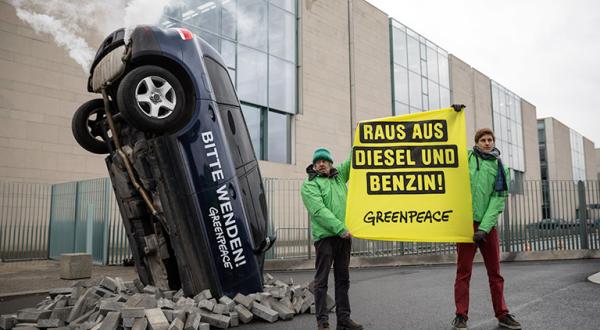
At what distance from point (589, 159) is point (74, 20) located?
6260 cm

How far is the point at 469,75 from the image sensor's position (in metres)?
32.8

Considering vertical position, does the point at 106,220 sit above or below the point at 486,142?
below

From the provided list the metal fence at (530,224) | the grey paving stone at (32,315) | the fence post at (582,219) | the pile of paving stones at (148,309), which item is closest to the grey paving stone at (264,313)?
the pile of paving stones at (148,309)

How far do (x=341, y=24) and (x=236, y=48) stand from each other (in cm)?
659

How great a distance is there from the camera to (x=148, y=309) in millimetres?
4473

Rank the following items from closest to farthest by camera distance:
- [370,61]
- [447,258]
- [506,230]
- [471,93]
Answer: [447,258] < [506,230] < [370,61] < [471,93]

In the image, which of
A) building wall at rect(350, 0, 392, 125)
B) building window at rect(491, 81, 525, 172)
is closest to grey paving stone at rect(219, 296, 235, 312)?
building wall at rect(350, 0, 392, 125)

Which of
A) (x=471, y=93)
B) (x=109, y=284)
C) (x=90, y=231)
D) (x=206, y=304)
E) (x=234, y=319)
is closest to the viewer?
(x=206, y=304)

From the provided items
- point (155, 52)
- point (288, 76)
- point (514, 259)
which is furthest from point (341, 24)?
point (155, 52)

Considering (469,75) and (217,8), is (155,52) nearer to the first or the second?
(217,8)

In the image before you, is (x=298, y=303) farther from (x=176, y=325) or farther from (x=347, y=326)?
(x=176, y=325)

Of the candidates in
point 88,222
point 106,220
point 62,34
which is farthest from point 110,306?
point 62,34

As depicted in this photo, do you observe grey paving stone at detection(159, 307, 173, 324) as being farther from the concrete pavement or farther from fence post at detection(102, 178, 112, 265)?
fence post at detection(102, 178, 112, 265)

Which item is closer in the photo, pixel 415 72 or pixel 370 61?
pixel 370 61
